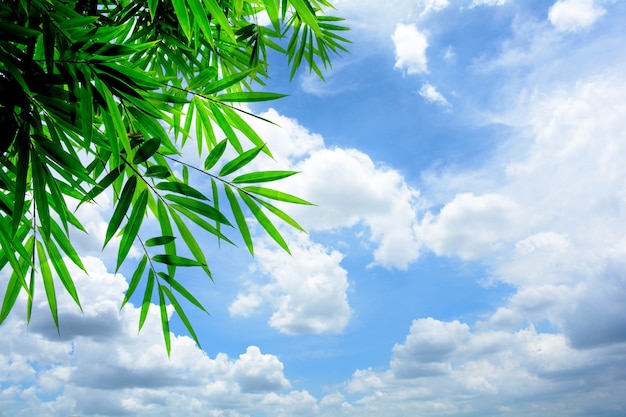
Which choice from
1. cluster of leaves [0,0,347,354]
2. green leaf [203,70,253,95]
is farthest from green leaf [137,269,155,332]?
→ green leaf [203,70,253,95]

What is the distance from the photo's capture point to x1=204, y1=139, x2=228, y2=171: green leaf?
2.16 metres

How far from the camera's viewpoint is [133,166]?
2.02 m

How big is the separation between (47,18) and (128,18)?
1.06 metres

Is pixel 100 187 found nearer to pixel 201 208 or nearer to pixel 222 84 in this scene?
pixel 201 208

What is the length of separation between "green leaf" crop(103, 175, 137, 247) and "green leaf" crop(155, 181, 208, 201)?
104mm

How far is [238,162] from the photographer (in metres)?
2.20

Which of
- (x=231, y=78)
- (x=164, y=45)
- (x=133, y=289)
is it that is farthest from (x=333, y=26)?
(x=133, y=289)

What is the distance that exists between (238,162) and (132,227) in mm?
528

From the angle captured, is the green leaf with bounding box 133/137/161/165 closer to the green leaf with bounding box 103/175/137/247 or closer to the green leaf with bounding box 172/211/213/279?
the green leaf with bounding box 103/175/137/247

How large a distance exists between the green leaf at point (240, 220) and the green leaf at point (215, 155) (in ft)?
0.41

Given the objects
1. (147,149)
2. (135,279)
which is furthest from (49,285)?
(147,149)

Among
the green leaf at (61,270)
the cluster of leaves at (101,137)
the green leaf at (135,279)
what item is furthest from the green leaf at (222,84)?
the green leaf at (61,270)

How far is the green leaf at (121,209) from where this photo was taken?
1.92 m

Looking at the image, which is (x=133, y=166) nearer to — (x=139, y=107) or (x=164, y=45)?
(x=139, y=107)
